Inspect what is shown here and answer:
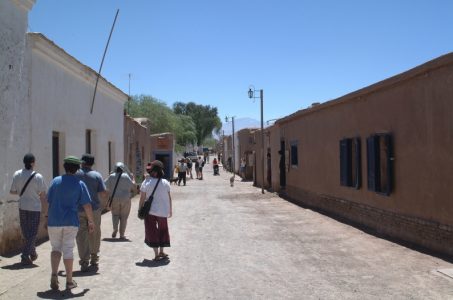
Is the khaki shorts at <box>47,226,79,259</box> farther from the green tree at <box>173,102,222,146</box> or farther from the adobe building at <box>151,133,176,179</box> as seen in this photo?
the green tree at <box>173,102,222,146</box>

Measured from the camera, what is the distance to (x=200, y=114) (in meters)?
102

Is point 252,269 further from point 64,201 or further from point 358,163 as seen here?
point 358,163

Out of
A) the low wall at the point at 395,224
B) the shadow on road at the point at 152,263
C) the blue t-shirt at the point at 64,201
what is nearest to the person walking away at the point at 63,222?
the blue t-shirt at the point at 64,201

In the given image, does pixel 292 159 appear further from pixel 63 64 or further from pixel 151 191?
pixel 151 191

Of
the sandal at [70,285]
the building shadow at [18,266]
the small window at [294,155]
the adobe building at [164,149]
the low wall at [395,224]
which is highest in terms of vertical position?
the adobe building at [164,149]

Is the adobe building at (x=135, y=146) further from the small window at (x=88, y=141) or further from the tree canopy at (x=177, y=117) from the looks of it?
the tree canopy at (x=177, y=117)

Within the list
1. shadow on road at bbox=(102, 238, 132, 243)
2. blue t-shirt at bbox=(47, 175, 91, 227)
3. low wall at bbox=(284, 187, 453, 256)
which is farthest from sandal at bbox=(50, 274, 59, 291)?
low wall at bbox=(284, 187, 453, 256)

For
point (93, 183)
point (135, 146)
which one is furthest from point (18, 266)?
point (135, 146)

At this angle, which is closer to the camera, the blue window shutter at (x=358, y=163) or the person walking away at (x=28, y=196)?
the person walking away at (x=28, y=196)

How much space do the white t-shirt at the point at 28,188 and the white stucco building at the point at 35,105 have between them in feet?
2.69

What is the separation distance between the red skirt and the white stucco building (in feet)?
8.15

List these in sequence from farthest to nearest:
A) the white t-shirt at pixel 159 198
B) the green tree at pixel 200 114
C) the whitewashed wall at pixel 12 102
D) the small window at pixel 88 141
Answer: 1. the green tree at pixel 200 114
2. the small window at pixel 88 141
3. the whitewashed wall at pixel 12 102
4. the white t-shirt at pixel 159 198

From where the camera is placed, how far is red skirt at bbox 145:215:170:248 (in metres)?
8.92

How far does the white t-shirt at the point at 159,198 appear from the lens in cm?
903
